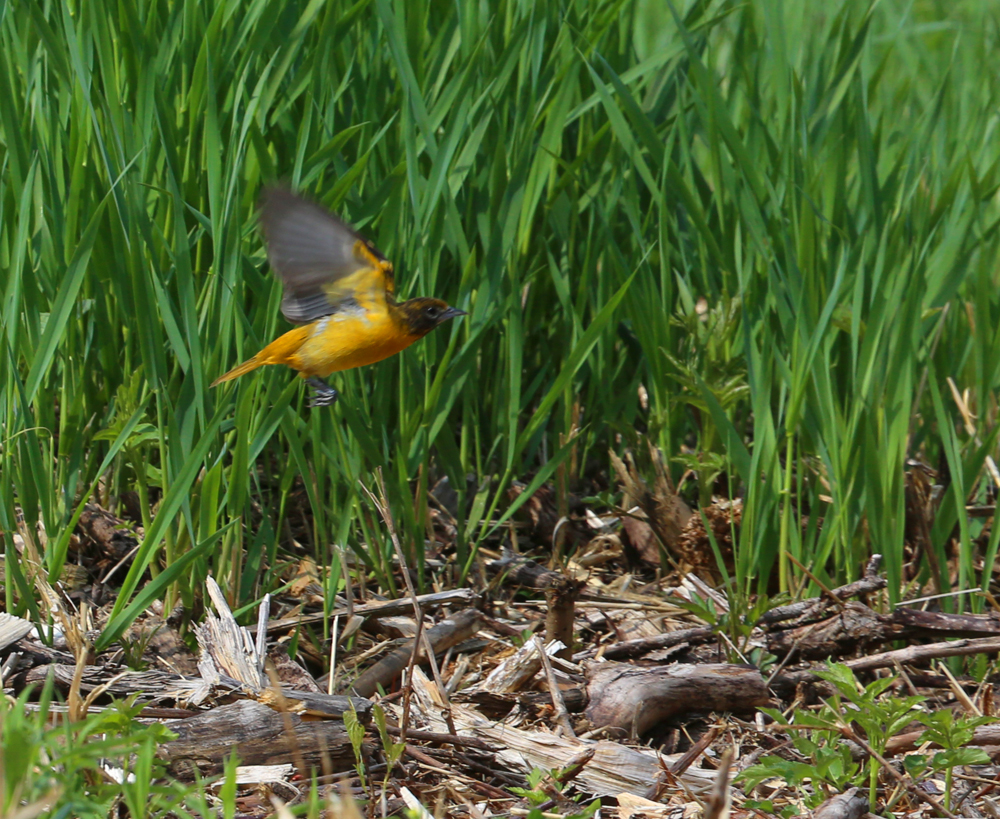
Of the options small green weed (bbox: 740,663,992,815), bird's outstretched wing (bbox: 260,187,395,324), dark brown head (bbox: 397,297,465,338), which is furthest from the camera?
dark brown head (bbox: 397,297,465,338)

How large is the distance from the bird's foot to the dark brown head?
0.21 metres

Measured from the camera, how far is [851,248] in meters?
2.53

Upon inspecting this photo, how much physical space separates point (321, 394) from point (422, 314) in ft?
0.90

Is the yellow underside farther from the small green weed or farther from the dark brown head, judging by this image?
the small green weed

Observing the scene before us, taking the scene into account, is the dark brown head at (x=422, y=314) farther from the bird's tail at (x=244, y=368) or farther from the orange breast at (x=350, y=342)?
the bird's tail at (x=244, y=368)

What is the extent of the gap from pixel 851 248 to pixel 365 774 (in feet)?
5.31

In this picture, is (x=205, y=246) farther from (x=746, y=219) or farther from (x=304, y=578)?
(x=746, y=219)

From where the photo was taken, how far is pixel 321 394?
229 cm

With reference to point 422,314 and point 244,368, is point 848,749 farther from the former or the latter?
point 244,368

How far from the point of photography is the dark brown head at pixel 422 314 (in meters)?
2.23

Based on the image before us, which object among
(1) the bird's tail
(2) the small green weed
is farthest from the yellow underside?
(2) the small green weed

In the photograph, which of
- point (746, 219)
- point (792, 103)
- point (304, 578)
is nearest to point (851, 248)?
point (746, 219)

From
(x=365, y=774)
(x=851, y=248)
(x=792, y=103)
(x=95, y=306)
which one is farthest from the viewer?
(x=792, y=103)

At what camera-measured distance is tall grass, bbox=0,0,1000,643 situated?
2.19m
